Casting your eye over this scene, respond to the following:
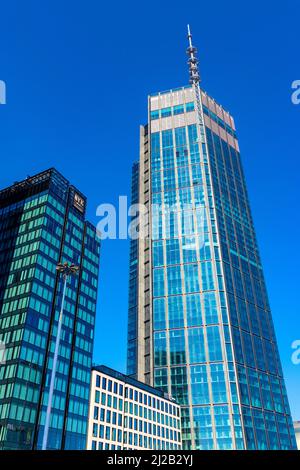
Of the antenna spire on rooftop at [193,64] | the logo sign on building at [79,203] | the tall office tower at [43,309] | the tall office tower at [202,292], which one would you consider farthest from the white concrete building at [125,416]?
the antenna spire on rooftop at [193,64]

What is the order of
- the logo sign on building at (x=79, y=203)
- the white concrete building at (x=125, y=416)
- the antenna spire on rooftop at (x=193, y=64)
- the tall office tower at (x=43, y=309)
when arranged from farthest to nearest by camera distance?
the antenna spire on rooftop at (x=193, y=64)
the logo sign on building at (x=79, y=203)
the white concrete building at (x=125, y=416)
the tall office tower at (x=43, y=309)

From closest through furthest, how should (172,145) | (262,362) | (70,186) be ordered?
(70,186) < (262,362) < (172,145)

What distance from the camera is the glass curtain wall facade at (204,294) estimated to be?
124m

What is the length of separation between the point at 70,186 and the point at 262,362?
85.2 m

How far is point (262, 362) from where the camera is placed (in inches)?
5531

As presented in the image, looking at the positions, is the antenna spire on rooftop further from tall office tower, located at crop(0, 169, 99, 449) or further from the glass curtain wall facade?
tall office tower, located at crop(0, 169, 99, 449)

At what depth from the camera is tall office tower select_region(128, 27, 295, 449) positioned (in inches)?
4887

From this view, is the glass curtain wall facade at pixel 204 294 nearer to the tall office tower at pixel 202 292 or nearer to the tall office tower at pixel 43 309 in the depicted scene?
the tall office tower at pixel 202 292

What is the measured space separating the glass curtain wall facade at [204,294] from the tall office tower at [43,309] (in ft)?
140

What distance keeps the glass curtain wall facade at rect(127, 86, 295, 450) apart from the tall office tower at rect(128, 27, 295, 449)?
12.9 inches

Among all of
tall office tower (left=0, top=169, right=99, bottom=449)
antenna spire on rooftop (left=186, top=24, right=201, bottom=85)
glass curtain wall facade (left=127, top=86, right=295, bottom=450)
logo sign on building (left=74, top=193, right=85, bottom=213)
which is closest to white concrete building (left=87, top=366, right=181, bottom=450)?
tall office tower (left=0, top=169, right=99, bottom=449)

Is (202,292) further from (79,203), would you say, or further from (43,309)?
(43,309)
